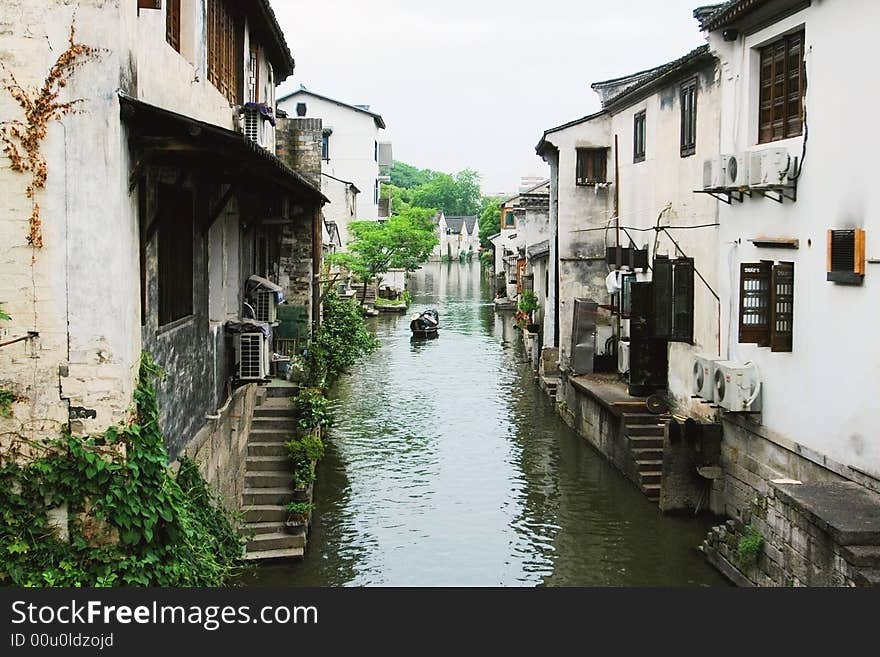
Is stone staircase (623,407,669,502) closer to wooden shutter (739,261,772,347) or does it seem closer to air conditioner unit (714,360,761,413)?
air conditioner unit (714,360,761,413)

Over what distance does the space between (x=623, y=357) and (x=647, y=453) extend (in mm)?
5421

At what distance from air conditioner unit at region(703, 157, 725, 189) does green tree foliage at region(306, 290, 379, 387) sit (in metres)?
9.31

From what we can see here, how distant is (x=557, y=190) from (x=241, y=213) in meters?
13.2

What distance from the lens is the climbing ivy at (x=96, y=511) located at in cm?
877

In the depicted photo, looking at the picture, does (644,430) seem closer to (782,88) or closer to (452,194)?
(782,88)

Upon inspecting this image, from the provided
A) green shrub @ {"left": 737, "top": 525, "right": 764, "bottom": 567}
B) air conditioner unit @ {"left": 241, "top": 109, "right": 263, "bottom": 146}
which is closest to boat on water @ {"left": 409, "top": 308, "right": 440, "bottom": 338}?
air conditioner unit @ {"left": 241, "top": 109, "right": 263, "bottom": 146}

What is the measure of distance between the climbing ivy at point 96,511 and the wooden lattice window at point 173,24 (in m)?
4.47

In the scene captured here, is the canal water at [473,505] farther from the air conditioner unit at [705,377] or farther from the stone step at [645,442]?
the air conditioner unit at [705,377]

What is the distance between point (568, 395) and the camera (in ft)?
88.9

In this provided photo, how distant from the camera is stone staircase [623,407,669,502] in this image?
19.6 meters

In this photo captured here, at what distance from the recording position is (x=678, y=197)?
802 inches

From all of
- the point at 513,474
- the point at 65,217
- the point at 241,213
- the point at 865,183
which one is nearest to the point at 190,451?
the point at 65,217

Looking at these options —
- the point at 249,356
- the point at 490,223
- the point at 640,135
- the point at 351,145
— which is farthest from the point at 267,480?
the point at 490,223

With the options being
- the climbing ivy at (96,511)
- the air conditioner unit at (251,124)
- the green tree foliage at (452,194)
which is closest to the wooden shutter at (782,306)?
the climbing ivy at (96,511)
